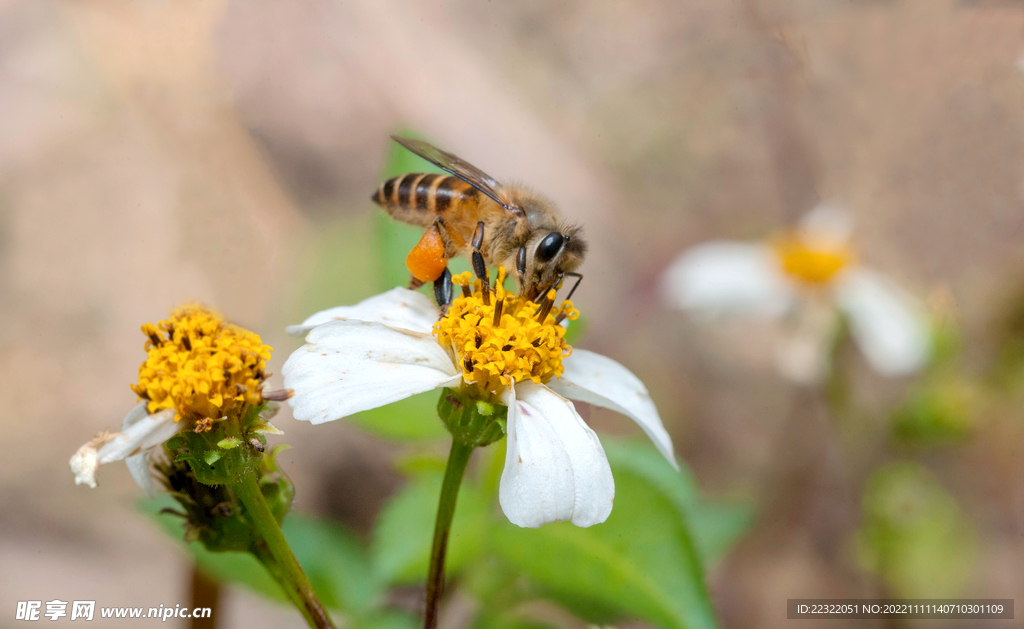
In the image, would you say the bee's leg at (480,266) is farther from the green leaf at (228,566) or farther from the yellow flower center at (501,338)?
the green leaf at (228,566)

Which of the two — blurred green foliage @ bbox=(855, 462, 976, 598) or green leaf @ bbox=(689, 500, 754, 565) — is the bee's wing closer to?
green leaf @ bbox=(689, 500, 754, 565)

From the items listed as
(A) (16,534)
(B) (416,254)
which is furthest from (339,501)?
(B) (416,254)

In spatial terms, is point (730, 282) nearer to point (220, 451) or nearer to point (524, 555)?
point (524, 555)

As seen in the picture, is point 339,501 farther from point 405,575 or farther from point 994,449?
point 994,449

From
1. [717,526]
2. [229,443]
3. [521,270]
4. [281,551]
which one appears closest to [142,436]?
[229,443]

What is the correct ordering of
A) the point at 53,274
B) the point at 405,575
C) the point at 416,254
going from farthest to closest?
1. the point at 53,274
2. the point at 405,575
3. the point at 416,254
